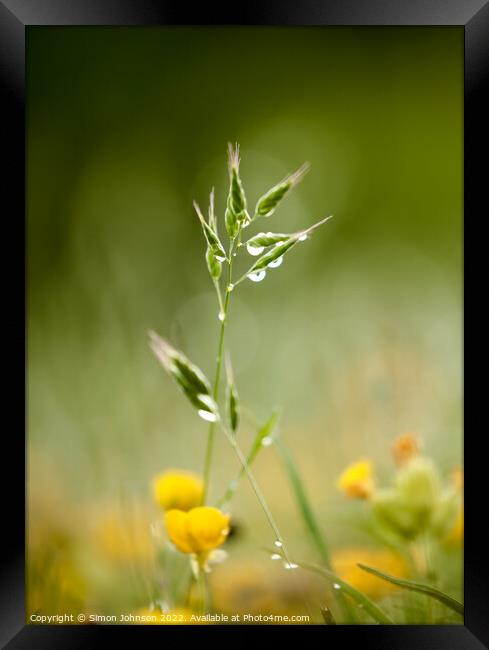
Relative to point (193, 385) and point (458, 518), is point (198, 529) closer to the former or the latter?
point (193, 385)

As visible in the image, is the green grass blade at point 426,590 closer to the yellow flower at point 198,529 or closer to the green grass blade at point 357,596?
the green grass blade at point 357,596

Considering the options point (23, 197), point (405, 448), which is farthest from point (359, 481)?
point (23, 197)

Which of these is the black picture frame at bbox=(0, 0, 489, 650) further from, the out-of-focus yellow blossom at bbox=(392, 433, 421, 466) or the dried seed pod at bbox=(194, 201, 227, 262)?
the dried seed pod at bbox=(194, 201, 227, 262)

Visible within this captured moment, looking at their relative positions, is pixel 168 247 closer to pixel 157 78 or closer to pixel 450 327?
pixel 157 78

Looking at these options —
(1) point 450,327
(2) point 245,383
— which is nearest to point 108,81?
(2) point 245,383

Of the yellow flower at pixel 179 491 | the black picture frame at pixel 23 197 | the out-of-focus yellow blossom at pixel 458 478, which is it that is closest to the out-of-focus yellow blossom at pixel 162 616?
the black picture frame at pixel 23 197

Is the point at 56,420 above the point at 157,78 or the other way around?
the other way around
